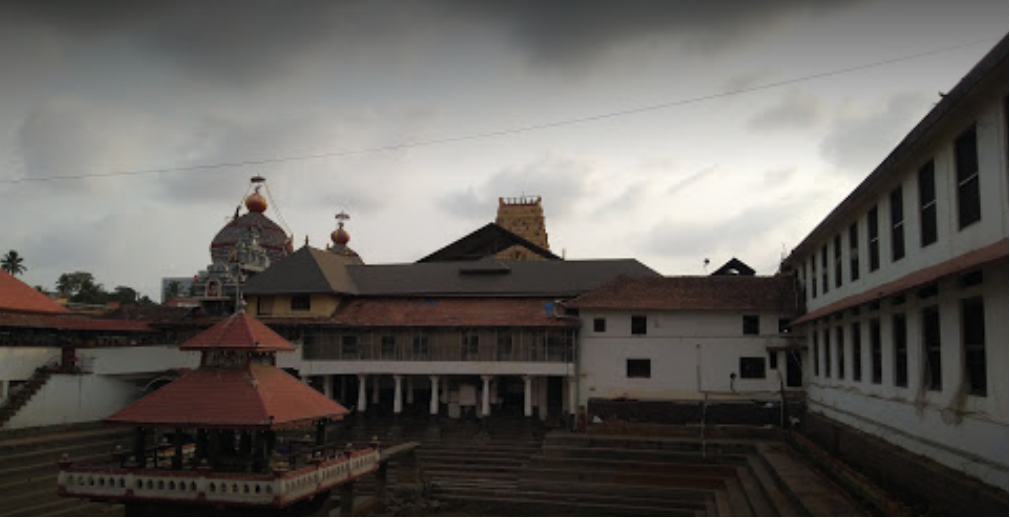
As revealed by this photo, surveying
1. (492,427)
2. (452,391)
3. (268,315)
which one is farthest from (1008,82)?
(268,315)

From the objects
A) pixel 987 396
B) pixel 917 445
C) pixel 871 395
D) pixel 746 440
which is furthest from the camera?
pixel 746 440

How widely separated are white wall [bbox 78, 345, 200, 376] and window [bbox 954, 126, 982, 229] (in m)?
29.6

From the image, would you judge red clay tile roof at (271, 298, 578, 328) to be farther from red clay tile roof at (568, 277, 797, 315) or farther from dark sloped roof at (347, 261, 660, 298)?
red clay tile roof at (568, 277, 797, 315)

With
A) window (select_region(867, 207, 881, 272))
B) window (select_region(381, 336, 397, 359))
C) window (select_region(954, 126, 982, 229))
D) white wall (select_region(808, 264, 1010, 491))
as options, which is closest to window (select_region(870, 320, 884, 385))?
white wall (select_region(808, 264, 1010, 491))

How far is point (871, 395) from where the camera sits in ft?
58.5

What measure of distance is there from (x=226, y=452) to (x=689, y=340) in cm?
2001

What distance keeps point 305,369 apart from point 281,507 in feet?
61.6

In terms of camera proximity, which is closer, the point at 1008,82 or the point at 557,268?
the point at 1008,82

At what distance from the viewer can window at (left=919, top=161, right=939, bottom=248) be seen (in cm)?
1368

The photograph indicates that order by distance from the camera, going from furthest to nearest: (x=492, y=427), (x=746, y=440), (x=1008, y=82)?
(x=492, y=427) < (x=746, y=440) < (x=1008, y=82)

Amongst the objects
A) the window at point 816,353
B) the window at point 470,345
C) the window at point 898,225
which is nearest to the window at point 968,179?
the window at point 898,225

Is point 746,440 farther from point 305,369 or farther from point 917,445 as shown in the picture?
point 305,369

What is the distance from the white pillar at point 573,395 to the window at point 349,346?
32.0 feet

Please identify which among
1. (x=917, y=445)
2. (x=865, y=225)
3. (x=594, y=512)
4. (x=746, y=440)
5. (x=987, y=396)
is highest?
(x=865, y=225)
